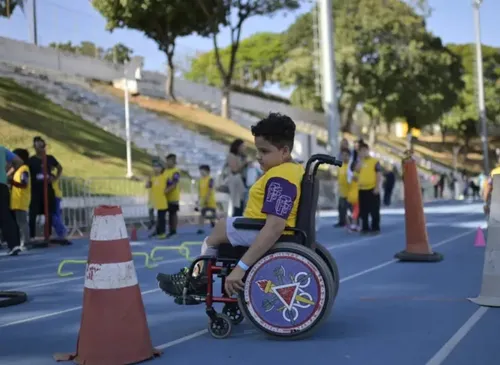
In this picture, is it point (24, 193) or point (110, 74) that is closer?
point (24, 193)

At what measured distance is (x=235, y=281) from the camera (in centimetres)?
486

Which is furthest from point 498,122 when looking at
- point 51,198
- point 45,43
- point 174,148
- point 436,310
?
point 436,310

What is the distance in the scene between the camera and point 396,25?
5512cm

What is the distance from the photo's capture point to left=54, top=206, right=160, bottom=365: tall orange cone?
435 centimetres

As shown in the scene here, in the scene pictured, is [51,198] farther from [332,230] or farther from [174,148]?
[174,148]

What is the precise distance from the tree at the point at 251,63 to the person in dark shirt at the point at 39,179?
2819 inches

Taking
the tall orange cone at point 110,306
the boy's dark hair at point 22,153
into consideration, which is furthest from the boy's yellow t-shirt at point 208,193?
the tall orange cone at point 110,306

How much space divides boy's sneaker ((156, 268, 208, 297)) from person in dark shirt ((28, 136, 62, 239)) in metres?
8.70

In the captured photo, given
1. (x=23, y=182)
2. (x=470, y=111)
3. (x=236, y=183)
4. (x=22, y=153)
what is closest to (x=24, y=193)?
(x=23, y=182)

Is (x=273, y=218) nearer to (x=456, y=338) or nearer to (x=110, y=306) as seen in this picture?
(x=110, y=306)

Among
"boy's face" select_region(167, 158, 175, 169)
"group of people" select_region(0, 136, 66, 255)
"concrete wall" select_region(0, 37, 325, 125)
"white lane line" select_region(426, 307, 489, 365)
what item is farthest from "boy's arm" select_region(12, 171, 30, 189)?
"concrete wall" select_region(0, 37, 325, 125)

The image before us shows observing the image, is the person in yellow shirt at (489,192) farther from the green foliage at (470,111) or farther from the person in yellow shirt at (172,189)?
the green foliage at (470,111)

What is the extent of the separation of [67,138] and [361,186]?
43.2 ft

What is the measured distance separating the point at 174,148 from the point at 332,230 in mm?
20474
